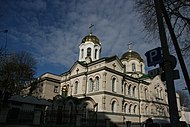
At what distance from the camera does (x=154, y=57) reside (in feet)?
19.0

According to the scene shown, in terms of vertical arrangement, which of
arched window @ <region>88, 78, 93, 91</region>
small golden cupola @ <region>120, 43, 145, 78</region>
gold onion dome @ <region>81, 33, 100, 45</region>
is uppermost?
gold onion dome @ <region>81, 33, 100, 45</region>

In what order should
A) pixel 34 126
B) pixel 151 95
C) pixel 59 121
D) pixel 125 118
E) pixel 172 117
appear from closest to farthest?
pixel 172 117 < pixel 34 126 < pixel 59 121 < pixel 125 118 < pixel 151 95

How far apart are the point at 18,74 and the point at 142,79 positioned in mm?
24552

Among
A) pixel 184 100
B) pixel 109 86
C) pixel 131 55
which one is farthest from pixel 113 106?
pixel 184 100

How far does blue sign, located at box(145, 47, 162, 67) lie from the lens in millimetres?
5661

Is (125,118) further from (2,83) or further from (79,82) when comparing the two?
(2,83)

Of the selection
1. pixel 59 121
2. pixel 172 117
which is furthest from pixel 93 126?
pixel 172 117

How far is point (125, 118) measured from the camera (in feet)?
91.4

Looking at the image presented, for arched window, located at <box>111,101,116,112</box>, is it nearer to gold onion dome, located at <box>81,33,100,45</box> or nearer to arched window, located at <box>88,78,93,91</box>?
arched window, located at <box>88,78,93,91</box>

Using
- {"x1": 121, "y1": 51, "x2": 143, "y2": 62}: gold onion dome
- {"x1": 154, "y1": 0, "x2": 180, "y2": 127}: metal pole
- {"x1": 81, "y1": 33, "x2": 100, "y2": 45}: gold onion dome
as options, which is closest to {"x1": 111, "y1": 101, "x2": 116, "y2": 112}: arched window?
{"x1": 81, "y1": 33, "x2": 100, "y2": 45}: gold onion dome

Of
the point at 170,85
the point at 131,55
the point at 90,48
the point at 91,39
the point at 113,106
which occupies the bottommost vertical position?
the point at 113,106

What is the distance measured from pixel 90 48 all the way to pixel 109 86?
38.8 feet

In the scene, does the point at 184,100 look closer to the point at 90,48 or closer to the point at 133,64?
the point at 133,64

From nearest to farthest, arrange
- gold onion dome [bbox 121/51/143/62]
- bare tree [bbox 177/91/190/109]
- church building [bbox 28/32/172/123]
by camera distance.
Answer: church building [bbox 28/32/172/123]
gold onion dome [bbox 121/51/143/62]
bare tree [bbox 177/91/190/109]
